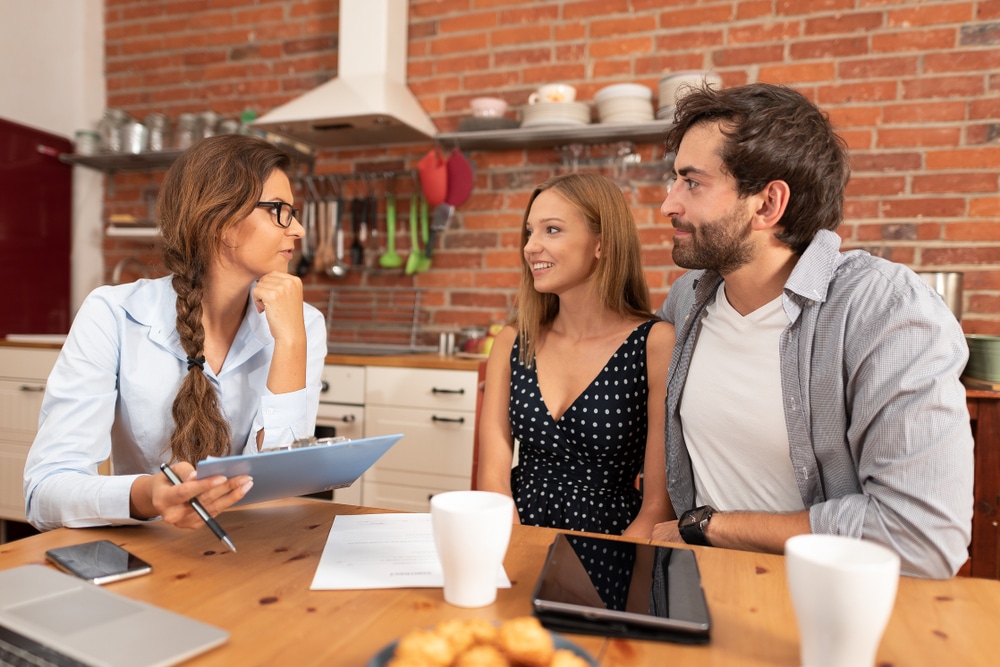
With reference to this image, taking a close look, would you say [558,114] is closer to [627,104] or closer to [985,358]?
[627,104]

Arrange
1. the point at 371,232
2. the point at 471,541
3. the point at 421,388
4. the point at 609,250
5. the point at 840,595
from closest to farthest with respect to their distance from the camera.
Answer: the point at 840,595 < the point at 471,541 < the point at 609,250 < the point at 421,388 < the point at 371,232

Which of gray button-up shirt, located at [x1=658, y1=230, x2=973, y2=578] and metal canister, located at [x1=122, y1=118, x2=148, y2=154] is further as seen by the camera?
metal canister, located at [x1=122, y1=118, x2=148, y2=154]

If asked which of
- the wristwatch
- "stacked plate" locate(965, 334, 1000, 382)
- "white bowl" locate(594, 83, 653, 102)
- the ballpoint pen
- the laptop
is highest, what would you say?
"white bowl" locate(594, 83, 653, 102)

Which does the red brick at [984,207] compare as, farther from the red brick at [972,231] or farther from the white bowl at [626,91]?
the white bowl at [626,91]

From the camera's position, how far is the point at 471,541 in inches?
26.4

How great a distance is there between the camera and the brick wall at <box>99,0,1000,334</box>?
2502 millimetres

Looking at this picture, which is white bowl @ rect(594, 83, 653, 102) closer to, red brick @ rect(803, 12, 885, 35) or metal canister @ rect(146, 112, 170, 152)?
red brick @ rect(803, 12, 885, 35)

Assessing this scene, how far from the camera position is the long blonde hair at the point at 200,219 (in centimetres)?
129

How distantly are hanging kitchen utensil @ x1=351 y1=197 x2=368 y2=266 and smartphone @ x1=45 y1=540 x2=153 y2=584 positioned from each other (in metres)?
2.55

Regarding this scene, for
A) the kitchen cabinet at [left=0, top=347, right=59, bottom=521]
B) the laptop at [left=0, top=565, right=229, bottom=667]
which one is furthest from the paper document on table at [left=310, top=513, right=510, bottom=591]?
the kitchen cabinet at [left=0, top=347, right=59, bottom=521]

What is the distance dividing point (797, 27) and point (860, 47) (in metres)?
0.23

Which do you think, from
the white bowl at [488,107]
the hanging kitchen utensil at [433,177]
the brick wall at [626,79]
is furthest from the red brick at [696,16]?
the hanging kitchen utensil at [433,177]

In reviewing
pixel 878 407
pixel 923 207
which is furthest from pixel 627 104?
pixel 878 407

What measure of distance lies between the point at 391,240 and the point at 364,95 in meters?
0.64
